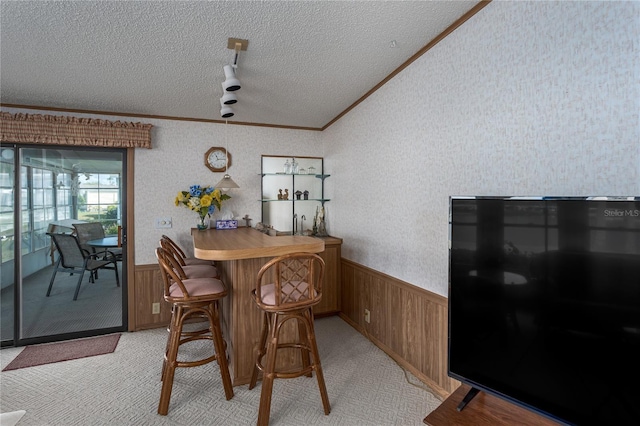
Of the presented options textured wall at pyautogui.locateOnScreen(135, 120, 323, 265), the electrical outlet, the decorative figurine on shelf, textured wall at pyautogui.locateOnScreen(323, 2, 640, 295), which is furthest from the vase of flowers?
textured wall at pyautogui.locateOnScreen(323, 2, 640, 295)

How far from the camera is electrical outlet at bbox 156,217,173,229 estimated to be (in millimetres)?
3689

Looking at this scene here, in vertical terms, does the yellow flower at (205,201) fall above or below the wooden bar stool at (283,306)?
above

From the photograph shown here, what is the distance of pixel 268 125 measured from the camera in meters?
4.13

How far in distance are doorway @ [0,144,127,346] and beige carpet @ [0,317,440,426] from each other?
1.69 feet

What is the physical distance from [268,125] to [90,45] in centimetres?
219

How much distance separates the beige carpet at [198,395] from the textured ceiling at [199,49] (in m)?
2.51

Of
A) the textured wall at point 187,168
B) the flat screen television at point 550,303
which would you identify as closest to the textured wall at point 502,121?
the flat screen television at point 550,303

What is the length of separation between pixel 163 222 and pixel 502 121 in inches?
140

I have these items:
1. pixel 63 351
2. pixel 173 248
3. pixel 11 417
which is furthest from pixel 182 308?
pixel 63 351

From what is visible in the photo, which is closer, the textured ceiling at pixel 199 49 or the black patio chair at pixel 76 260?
the textured ceiling at pixel 199 49

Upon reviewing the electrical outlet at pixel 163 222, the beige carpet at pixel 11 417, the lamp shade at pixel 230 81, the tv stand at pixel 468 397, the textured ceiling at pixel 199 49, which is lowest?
the beige carpet at pixel 11 417

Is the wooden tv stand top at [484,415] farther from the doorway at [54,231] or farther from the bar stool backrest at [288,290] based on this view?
the doorway at [54,231]

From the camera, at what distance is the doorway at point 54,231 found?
127 inches

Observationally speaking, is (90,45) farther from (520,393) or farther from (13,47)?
(520,393)
